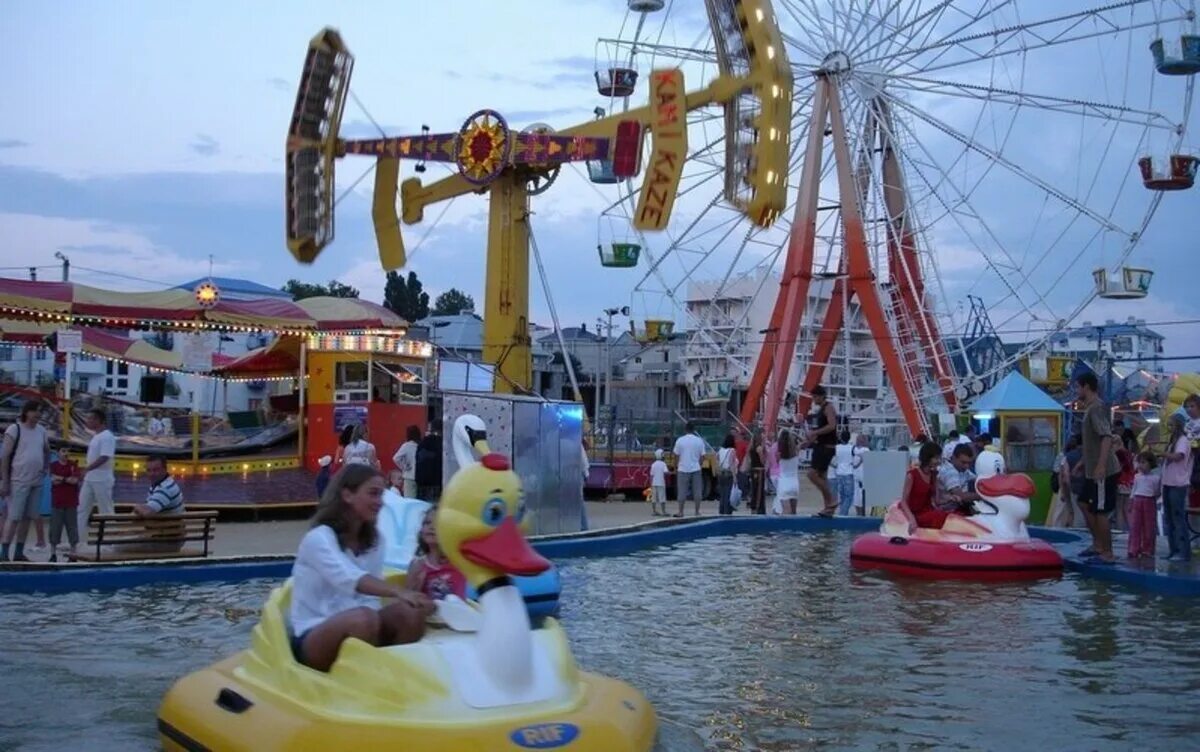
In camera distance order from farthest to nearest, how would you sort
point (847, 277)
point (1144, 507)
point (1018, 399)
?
point (847, 277), point (1018, 399), point (1144, 507)

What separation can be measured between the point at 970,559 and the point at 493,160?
17391mm

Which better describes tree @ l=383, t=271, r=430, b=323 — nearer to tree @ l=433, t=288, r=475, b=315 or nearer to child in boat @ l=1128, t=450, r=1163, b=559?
tree @ l=433, t=288, r=475, b=315

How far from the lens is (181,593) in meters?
10.9

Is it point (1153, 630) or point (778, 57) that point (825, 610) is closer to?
point (1153, 630)

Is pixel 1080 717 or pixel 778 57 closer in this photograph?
pixel 1080 717

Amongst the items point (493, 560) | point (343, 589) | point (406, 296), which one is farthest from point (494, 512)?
point (406, 296)

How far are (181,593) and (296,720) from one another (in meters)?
6.28

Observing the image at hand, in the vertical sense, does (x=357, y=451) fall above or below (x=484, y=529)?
above

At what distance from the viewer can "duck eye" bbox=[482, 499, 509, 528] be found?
17.0 feet

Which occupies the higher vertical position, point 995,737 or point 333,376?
point 333,376

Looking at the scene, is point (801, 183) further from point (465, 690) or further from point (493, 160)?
point (465, 690)

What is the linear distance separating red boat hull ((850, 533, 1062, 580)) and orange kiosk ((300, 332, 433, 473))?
42.1ft

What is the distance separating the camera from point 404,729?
15.9 ft

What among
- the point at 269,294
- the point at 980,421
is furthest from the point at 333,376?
the point at 269,294
